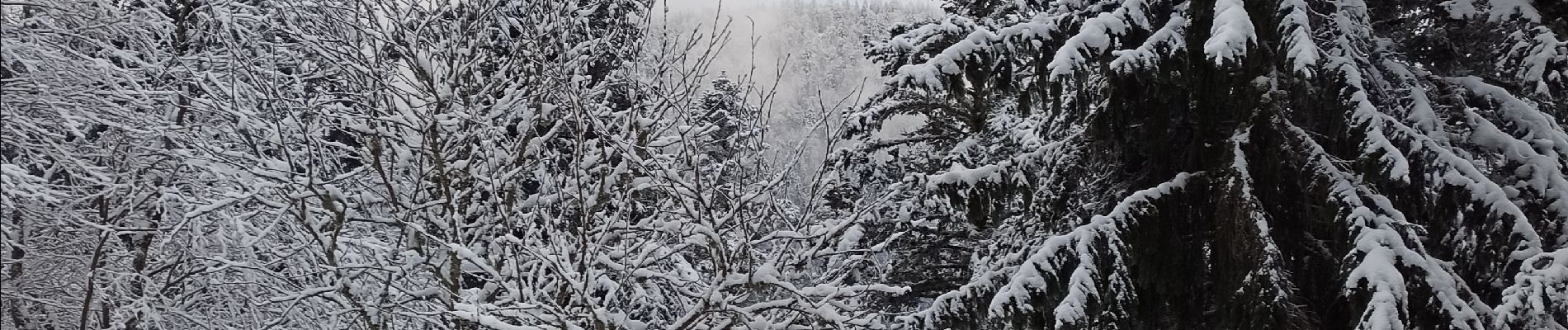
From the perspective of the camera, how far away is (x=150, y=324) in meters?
5.71

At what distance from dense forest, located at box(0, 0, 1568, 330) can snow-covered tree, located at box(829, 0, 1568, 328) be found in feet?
0.05

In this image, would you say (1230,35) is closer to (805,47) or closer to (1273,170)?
(1273,170)

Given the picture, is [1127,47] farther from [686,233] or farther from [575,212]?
[575,212]

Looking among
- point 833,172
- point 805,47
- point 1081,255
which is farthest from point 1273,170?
point 805,47

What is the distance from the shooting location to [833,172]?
6.05m

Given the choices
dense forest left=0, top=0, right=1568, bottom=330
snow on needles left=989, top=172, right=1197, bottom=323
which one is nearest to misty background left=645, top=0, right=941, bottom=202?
dense forest left=0, top=0, right=1568, bottom=330

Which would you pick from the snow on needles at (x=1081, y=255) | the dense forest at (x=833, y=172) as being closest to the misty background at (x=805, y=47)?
the dense forest at (x=833, y=172)

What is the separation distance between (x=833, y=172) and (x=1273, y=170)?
239cm

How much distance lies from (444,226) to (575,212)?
1.01 meters

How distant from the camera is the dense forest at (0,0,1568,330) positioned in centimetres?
434

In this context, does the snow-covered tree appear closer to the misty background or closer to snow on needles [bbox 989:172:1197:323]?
snow on needles [bbox 989:172:1197:323]

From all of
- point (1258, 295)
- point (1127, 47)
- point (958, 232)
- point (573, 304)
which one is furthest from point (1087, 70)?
point (958, 232)

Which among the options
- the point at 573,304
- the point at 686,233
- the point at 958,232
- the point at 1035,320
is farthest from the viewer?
the point at 958,232

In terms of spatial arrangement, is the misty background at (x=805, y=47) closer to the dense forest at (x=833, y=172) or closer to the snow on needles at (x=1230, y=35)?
the dense forest at (x=833, y=172)
